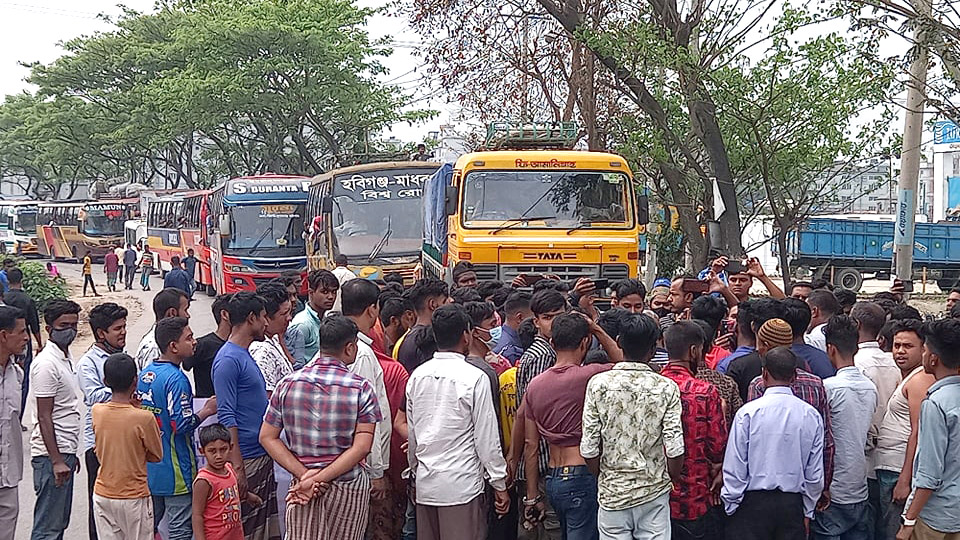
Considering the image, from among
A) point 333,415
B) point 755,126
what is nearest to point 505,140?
point 755,126

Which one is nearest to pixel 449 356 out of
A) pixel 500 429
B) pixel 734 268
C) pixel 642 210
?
pixel 500 429

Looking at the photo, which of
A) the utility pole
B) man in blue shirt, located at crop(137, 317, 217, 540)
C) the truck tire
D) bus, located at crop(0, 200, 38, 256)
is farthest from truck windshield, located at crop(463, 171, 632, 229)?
bus, located at crop(0, 200, 38, 256)

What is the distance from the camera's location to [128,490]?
546 cm

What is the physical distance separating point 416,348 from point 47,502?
8.24 ft

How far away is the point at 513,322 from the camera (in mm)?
7051

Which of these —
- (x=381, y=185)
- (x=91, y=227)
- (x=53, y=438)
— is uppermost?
(x=381, y=185)

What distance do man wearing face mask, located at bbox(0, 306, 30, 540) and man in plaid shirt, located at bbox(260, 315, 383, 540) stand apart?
1.88 m

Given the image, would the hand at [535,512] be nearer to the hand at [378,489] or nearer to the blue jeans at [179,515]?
the hand at [378,489]

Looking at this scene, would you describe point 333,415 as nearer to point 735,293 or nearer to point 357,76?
point 735,293

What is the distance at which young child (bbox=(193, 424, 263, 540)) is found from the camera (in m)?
5.47

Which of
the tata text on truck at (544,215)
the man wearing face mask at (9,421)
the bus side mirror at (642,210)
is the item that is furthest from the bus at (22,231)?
the man wearing face mask at (9,421)

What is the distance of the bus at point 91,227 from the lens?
44531mm

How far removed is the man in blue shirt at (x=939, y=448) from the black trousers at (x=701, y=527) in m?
0.92

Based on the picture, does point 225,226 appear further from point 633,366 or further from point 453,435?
point 633,366
